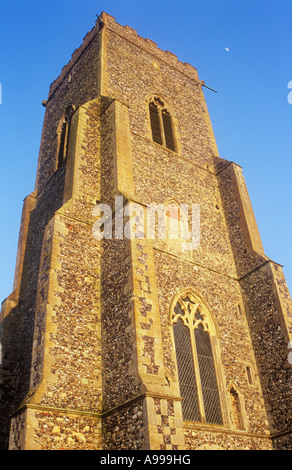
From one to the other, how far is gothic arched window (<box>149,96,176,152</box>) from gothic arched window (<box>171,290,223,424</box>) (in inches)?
272

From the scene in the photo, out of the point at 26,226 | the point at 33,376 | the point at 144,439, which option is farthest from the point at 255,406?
the point at 26,226

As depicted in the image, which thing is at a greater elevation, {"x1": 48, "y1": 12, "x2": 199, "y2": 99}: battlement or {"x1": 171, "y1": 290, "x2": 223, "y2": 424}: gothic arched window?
{"x1": 48, "y1": 12, "x2": 199, "y2": 99}: battlement

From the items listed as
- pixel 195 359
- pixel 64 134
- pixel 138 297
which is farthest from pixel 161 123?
pixel 195 359

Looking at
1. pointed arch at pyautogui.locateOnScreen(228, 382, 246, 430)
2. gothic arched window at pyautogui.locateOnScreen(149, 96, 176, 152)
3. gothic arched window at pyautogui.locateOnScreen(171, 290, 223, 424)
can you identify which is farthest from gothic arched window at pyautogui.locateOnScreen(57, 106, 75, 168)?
pointed arch at pyautogui.locateOnScreen(228, 382, 246, 430)

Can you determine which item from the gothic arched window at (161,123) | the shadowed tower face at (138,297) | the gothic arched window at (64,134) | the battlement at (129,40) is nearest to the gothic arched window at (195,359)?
the shadowed tower face at (138,297)

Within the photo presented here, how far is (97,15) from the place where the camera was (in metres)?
18.9

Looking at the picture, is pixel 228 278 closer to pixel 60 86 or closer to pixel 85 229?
pixel 85 229

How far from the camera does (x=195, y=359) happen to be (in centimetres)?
1112

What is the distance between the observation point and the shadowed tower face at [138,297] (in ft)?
28.1

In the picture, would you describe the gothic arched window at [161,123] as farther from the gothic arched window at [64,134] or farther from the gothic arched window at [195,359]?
the gothic arched window at [195,359]

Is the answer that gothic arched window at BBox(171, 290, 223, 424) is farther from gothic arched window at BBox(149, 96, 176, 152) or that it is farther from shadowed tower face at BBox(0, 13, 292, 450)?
gothic arched window at BBox(149, 96, 176, 152)

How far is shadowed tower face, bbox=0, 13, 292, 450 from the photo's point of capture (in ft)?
28.1

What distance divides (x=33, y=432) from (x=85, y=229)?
5.37 m

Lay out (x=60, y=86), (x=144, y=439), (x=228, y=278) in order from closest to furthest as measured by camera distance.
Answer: (x=144, y=439) < (x=228, y=278) < (x=60, y=86)
